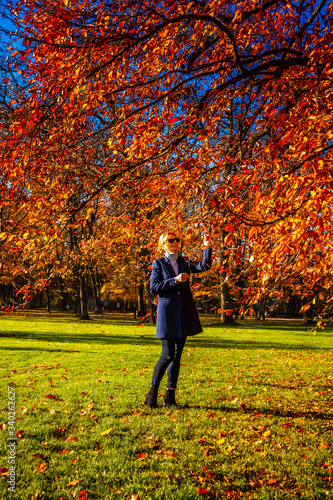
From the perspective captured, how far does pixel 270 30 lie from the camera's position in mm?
6523

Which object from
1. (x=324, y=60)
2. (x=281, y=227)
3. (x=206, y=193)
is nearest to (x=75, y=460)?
(x=281, y=227)

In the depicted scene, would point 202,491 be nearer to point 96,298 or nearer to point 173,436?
point 173,436

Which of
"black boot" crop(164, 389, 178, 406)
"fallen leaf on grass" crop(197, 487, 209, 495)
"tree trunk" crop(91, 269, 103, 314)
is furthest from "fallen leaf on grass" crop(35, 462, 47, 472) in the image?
"tree trunk" crop(91, 269, 103, 314)

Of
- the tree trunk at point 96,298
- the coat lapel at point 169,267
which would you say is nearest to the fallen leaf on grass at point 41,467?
the coat lapel at point 169,267

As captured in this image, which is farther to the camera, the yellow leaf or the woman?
the woman

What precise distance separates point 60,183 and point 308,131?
358 cm

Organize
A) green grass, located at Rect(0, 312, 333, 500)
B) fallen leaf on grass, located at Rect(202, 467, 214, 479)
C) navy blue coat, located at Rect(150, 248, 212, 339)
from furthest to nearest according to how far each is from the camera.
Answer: navy blue coat, located at Rect(150, 248, 212, 339) < fallen leaf on grass, located at Rect(202, 467, 214, 479) < green grass, located at Rect(0, 312, 333, 500)

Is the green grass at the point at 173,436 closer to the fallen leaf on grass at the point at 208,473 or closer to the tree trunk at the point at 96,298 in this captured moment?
the fallen leaf on grass at the point at 208,473

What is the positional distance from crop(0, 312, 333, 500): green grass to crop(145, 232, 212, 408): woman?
0.48 metres

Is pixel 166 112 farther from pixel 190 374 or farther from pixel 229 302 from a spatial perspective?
pixel 229 302

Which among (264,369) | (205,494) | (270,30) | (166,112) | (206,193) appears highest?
(270,30)

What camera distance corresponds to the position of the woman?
4.18 meters

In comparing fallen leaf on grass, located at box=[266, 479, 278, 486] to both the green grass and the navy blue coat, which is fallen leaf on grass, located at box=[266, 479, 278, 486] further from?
the navy blue coat

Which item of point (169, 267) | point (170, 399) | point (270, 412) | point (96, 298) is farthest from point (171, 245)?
point (96, 298)
